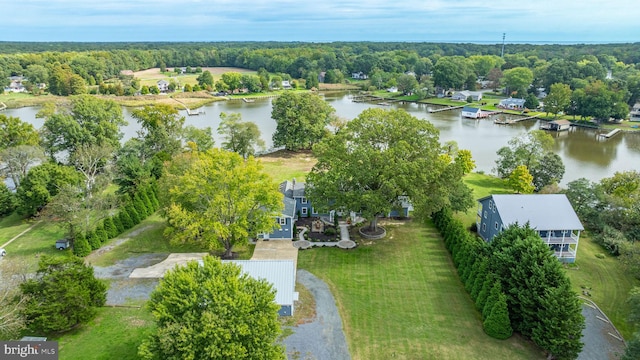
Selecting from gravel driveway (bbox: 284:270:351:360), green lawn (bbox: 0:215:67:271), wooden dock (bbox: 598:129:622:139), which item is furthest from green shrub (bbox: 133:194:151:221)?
wooden dock (bbox: 598:129:622:139)

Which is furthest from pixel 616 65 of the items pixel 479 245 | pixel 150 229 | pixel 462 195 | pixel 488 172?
pixel 150 229

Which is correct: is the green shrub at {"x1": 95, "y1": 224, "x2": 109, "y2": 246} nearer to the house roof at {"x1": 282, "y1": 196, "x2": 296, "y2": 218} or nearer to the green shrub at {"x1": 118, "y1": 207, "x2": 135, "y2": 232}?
the green shrub at {"x1": 118, "y1": 207, "x2": 135, "y2": 232}

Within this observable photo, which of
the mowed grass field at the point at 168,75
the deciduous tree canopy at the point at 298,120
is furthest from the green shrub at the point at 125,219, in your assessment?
the mowed grass field at the point at 168,75

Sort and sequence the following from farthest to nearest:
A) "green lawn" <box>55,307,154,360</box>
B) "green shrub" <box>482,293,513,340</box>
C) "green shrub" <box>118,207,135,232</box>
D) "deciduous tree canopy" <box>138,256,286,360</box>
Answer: "green shrub" <box>118,207,135,232</box> < "green shrub" <box>482,293,513,340</box> < "green lawn" <box>55,307,154,360</box> < "deciduous tree canopy" <box>138,256,286,360</box>

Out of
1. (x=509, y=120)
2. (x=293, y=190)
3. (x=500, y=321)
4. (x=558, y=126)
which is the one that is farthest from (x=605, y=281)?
(x=509, y=120)

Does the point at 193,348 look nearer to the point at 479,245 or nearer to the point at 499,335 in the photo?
the point at 499,335

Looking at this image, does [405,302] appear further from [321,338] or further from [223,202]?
[223,202]
